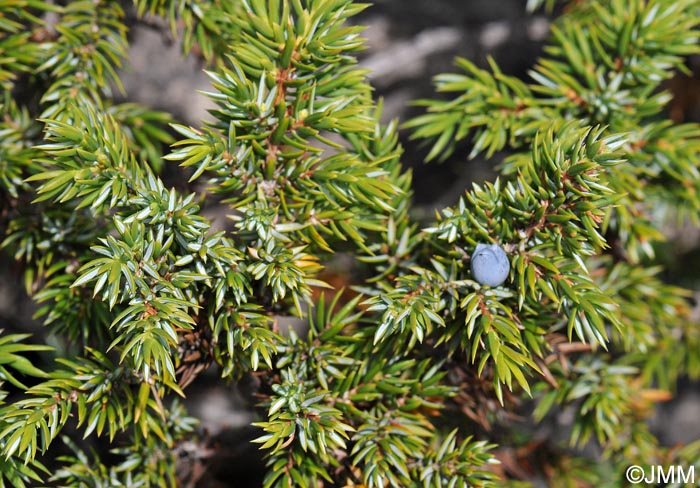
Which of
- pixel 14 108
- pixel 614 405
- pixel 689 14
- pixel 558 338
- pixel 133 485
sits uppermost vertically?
pixel 689 14

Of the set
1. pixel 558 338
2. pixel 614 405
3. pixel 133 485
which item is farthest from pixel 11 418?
pixel 614 405

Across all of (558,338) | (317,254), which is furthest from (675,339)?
(317,254)

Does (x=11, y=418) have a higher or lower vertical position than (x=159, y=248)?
lower

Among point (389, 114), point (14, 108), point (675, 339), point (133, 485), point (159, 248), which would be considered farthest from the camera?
point (389, 114)

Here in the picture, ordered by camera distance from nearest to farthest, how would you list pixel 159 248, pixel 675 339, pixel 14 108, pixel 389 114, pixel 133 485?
1. pixel 159 248
2. pixel 133 485
3. pixel 14 108
4. pixel 675 339
5. pixel 389 114

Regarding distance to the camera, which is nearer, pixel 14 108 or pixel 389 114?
pixel 14 108

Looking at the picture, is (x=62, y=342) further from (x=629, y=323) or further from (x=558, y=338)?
(x=629, y=323)

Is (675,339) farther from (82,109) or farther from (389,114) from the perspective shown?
(82,109)
